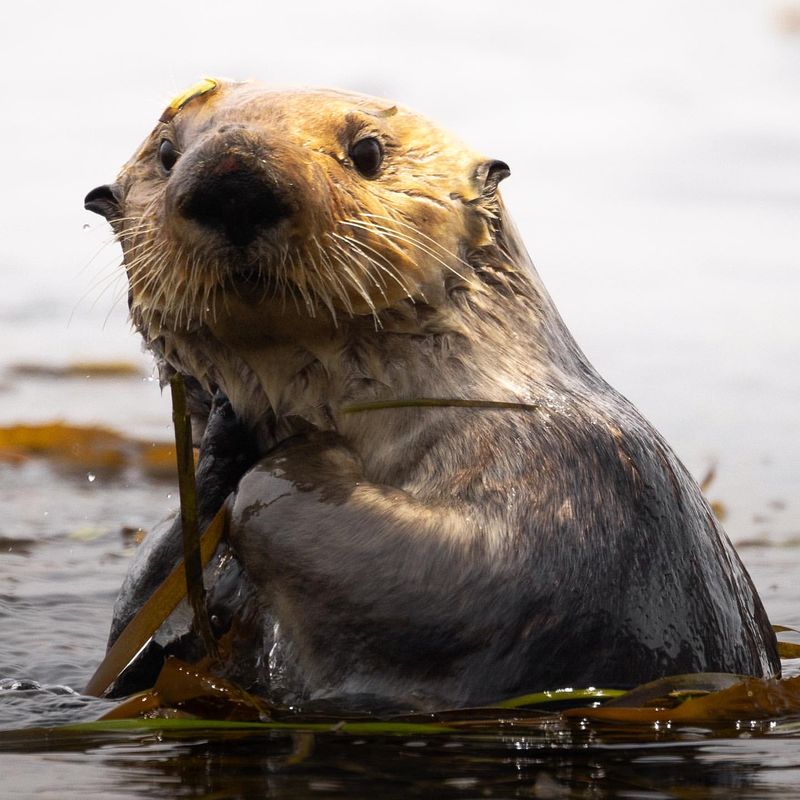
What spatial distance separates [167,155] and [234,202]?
2.40 ft

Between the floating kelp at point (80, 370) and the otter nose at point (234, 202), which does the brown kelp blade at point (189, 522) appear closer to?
the otter nose at point (234, 202)

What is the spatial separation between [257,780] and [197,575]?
115 cm

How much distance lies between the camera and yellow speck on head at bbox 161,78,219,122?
4.96 m

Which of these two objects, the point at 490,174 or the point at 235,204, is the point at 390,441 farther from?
the point at 490,174

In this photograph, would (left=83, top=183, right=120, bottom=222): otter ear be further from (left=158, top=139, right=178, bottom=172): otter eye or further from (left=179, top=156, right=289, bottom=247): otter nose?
(left=179, top=156, right=289, bottom=247): otter nose

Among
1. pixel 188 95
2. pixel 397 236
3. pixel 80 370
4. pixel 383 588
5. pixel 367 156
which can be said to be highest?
pixel 80 370

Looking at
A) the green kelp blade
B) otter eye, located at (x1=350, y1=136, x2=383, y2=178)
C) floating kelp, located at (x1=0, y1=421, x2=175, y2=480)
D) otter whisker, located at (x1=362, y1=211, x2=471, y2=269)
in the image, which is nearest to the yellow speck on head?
otter eye, located at (x1=350, y1=136, x2=383, y2=178)

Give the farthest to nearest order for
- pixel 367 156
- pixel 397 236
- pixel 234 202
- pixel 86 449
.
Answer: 1. pixel 86 449
2. pixel 367 156
3. pixel 397 236
4. pixel 234 202

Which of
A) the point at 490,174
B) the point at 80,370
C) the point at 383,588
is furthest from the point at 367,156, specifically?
the point at 80,370

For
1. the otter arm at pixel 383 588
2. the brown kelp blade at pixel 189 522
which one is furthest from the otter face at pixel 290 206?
the otter arm at pixel 383 588

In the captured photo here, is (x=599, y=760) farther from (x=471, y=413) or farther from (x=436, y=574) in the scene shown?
(x=471, y=413)

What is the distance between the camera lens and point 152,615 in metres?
4.67

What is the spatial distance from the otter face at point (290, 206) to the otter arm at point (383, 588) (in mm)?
587

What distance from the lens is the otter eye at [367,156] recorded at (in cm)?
475
